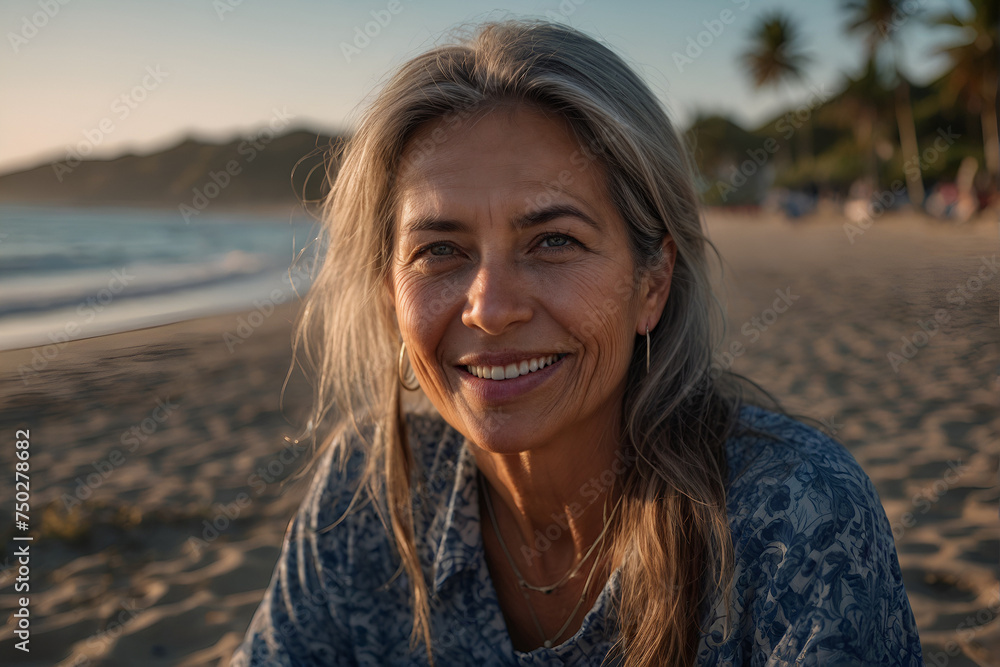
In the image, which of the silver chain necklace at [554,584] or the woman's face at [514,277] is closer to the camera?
the woman's face at [514,277]

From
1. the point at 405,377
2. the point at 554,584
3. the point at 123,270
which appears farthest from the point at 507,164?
the point at 123,270

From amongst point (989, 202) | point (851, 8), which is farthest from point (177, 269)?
point (851, 8)

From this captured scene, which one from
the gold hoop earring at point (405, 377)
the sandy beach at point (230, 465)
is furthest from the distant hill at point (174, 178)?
the gold hoop earring at point (405, 377)

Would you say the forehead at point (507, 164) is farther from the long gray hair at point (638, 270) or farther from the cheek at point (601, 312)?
the cheek at point (601, 312)

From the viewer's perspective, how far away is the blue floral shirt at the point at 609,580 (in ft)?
4.91

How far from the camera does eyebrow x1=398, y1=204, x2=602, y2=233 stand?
171cm

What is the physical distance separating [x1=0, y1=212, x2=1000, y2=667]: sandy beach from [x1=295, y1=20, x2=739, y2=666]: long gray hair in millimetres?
421

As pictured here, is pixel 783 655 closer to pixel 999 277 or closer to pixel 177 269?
pixel 999 277

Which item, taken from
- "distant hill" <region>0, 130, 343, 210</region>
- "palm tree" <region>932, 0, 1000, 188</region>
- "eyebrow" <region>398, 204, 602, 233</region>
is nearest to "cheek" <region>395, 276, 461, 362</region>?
"eyebrow" <region>398, 204, 602, 233</region>

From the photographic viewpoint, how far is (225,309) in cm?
1066

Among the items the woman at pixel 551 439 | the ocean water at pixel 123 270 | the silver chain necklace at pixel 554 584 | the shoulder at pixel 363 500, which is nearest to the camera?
the woman at pixel 551 439

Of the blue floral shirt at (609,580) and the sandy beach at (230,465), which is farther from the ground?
the blue floral shirt at (609,580)

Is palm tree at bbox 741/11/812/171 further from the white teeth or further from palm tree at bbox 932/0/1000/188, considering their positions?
the white teeth

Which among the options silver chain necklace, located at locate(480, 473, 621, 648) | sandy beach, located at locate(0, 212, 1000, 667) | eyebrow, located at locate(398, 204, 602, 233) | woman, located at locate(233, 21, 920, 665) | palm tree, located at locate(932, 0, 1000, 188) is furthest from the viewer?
palm tree, located at locate(932, 0, 1000, 188)
